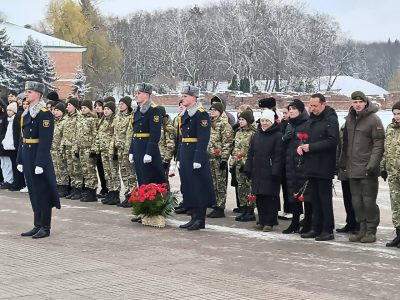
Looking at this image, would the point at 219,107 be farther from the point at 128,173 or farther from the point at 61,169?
the point at 61,169

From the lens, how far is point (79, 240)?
11.5m

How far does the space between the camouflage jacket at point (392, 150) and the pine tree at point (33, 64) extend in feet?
185

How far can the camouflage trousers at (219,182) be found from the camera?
14344mm

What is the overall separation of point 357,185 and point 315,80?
88.8 meters

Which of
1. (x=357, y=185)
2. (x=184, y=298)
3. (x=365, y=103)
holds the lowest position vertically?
(x=184, y=298)

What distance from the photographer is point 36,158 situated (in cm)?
1188

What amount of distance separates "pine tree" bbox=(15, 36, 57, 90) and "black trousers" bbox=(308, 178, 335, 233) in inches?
2183

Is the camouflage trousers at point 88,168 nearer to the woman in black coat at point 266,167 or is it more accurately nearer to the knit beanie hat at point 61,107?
the knit beanie hat at point 61,107

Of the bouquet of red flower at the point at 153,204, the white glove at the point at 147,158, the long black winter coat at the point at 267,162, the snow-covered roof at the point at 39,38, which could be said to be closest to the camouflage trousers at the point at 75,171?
the white glove at the point at 147,158

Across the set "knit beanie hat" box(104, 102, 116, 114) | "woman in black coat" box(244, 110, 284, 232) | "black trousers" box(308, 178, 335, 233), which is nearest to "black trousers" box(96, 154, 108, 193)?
"knit beanie hat" box(104, 102, 116, 114)

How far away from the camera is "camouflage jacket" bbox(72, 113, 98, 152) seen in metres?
16.4

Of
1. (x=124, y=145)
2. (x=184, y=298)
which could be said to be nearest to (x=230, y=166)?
(x=124, y=145)

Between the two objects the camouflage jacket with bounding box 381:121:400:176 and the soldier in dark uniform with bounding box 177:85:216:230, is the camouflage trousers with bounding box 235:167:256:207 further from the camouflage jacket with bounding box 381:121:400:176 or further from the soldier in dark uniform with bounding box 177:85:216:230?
the camouflage jacket with bounding box 381:121:400:176

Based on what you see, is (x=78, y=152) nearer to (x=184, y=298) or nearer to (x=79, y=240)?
(x=79, y=240)
